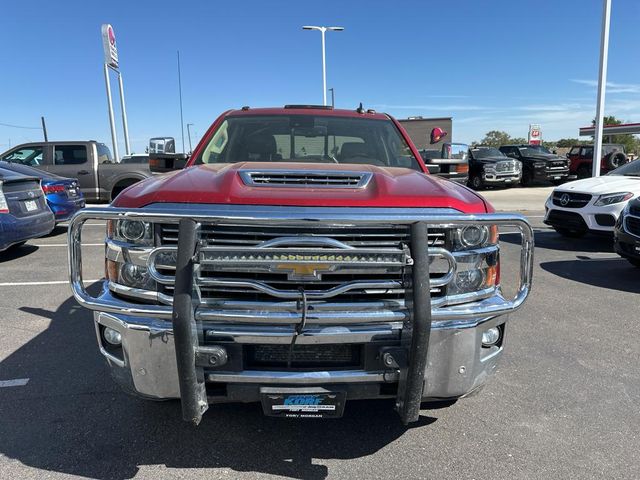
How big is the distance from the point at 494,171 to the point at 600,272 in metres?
13.1

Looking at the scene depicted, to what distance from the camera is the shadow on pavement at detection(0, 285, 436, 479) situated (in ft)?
8.28

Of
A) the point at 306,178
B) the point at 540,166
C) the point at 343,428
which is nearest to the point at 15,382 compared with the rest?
the point at 343,428

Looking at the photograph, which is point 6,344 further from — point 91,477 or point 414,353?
point 414,353

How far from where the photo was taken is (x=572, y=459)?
2578mm

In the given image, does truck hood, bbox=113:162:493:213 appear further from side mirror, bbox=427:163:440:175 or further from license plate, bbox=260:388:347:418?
side mirror, bbox=427:163:440:175

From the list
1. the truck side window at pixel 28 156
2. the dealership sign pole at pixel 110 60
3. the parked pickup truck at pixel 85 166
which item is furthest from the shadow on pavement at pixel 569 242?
the dealership sign pole at pixel 110 60

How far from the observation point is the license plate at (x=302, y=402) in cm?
218

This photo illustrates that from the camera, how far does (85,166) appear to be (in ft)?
42.1

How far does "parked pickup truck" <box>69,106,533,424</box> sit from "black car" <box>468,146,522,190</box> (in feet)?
58.2

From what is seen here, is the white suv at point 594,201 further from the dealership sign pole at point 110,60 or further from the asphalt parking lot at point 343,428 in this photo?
the dealership sign pole at point 110,60

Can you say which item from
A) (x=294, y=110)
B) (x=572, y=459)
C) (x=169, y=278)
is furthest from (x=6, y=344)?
(x=572, y=459)

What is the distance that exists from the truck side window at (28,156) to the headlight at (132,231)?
40.2 ft

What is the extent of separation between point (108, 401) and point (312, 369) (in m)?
1.68

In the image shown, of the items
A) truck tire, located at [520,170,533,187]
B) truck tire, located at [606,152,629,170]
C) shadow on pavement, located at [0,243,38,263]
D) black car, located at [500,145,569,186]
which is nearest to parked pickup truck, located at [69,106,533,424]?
shadow on pavement, located at [0,243,38,263]
